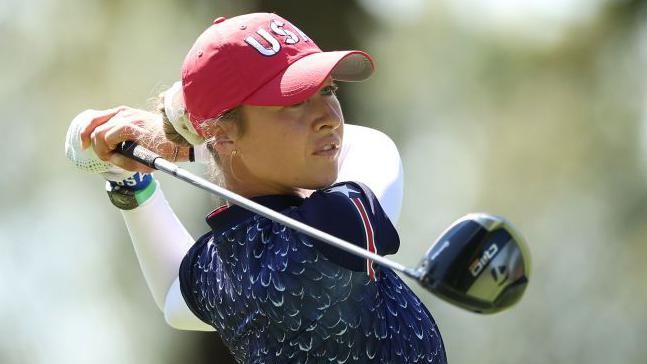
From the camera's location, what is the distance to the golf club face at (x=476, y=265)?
2.54 m

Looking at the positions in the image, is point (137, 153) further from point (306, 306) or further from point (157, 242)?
point (306, 306)

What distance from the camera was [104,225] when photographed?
6688 millimetres

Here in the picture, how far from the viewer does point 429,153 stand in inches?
281

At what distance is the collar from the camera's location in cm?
284

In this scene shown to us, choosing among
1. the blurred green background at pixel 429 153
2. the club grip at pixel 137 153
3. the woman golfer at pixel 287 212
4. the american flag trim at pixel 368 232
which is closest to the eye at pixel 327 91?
the woman golfer at pixel 287 212

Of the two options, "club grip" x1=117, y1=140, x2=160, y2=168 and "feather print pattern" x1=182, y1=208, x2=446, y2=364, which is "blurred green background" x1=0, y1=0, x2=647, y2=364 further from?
"feather print pattern" x1=182, y1=208, x2=446, y2=364

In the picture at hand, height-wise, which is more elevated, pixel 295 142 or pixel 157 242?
pixel 295 142

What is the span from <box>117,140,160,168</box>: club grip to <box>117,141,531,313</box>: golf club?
0.53m

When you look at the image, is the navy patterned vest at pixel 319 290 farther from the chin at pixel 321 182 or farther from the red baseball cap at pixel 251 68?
the red baseball cap at pixel 251 68

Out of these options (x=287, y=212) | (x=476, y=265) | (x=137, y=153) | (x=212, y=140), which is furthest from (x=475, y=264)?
(x=137, y=153)

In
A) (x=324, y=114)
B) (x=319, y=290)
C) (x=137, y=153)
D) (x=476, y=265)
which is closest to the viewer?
(x=476, y=265)

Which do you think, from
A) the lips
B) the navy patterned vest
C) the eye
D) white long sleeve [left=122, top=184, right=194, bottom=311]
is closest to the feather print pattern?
the navy patterned vest

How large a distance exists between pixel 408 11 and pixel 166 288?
387 cm

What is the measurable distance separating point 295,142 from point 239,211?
188 mm
